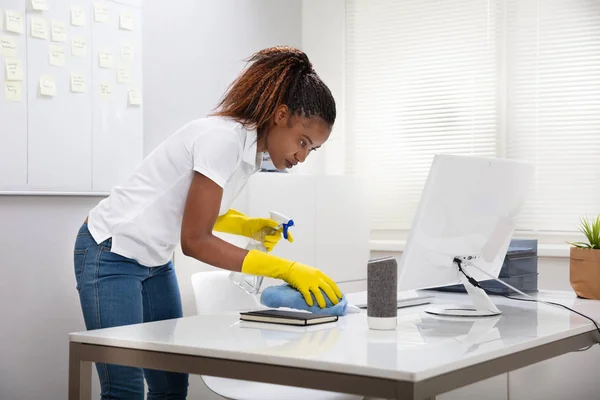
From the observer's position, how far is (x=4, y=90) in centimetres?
255

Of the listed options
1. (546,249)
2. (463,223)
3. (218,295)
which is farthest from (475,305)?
(546,249)

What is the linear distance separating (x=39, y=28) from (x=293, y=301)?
1.54 meters

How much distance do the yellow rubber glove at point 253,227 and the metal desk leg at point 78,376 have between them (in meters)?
0.63

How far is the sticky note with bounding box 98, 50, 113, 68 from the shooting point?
2.88m

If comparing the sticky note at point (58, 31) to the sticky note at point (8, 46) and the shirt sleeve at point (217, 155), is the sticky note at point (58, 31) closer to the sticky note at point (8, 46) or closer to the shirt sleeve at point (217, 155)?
the sticky note at point (8, 46)

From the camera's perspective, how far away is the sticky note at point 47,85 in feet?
8.75

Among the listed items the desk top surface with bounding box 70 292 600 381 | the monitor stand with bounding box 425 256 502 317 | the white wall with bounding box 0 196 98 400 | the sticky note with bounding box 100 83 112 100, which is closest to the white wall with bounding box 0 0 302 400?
the white wall with bounding box 0 196 98 400

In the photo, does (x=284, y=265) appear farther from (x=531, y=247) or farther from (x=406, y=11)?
(x=406, y=11)

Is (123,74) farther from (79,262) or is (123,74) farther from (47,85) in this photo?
(79,262)

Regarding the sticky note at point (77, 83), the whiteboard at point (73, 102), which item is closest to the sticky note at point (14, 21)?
the whiteboard at point (73, 102)

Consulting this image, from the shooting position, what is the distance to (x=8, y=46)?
100 inches

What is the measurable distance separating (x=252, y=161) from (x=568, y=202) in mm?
2073

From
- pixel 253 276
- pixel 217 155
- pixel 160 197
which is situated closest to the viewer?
pixel 217 155

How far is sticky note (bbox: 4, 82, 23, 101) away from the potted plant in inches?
76.6
